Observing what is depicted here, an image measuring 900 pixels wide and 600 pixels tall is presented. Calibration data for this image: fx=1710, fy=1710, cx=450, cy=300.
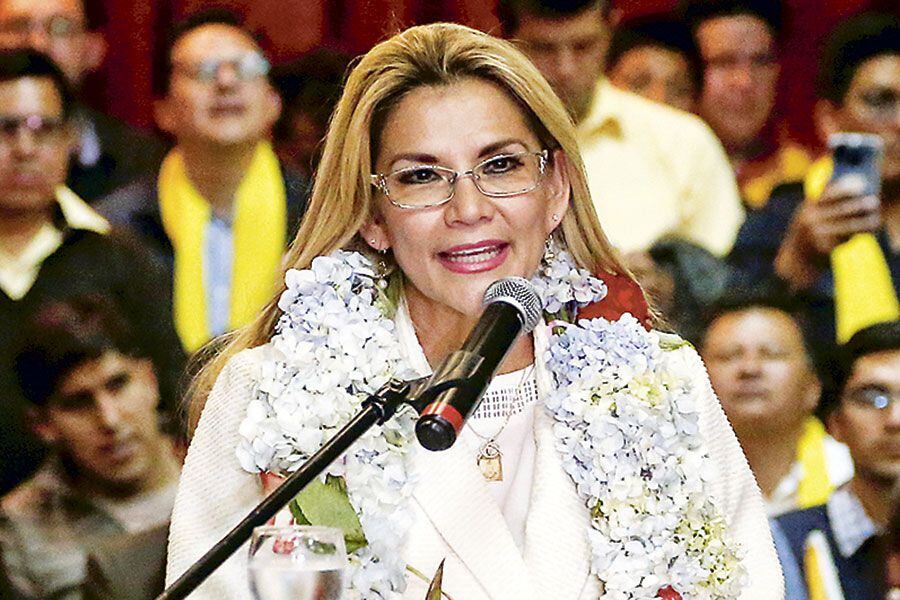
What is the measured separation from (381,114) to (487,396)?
0.42m

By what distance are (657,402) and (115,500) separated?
233 cm

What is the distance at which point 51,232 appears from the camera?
4.46 metres

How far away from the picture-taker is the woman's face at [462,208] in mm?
2227

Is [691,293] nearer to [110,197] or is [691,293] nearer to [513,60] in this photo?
[110,197]

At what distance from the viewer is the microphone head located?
162 centimetres

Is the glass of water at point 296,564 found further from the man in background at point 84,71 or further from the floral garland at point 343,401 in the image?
the man in background at point 84,71

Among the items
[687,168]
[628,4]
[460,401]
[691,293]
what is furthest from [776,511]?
[460,401]

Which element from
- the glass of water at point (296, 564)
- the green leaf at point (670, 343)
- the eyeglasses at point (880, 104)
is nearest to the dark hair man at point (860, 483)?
the eyeglasses at point (880, 104)

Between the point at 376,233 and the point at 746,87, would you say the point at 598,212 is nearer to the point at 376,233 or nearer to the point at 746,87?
the point at 746,87

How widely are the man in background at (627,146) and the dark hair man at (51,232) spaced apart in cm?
122

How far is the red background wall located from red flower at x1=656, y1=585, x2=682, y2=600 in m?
2.59

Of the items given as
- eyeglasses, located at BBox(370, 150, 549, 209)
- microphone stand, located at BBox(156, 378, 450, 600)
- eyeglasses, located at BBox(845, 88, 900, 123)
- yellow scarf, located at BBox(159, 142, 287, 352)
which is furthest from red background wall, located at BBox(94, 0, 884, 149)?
microphone stand, located at BBox(156, 378, 450, 600)

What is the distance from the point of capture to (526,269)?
227cm

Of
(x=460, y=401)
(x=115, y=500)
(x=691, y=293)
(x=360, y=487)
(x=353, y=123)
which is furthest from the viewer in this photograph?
(x=691, y=293)
